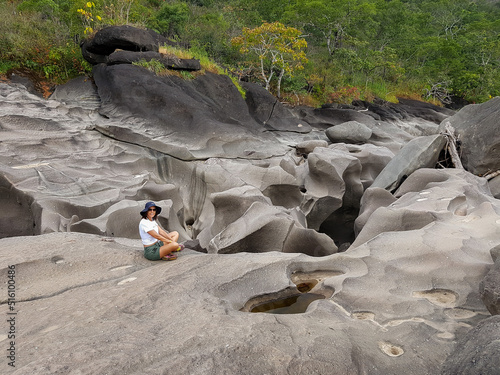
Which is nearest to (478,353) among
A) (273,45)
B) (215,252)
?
(215,252)

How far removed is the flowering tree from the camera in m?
14.9

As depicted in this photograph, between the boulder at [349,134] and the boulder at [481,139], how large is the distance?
3.48m

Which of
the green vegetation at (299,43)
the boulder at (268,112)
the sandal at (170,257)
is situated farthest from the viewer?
the boulder at (268,112)

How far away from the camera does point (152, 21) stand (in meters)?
17.4

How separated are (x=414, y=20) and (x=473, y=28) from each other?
500cm

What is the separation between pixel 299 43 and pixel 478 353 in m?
14.8

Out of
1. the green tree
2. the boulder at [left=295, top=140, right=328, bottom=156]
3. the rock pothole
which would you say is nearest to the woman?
the rock pothole

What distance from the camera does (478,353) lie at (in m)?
1.96

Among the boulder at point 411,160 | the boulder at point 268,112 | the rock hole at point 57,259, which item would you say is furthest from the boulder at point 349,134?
the rock hole at point 57,259

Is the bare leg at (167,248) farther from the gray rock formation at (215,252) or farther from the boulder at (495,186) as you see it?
the boulder at (495,186)

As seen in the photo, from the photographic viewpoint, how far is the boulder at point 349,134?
1239 cm

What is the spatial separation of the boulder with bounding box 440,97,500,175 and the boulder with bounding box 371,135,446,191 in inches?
28.8

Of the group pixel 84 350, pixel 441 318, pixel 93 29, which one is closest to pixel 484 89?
pixel 93 29

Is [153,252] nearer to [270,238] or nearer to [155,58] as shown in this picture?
[270,238]
